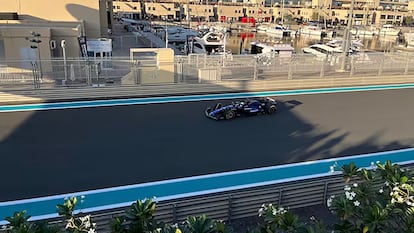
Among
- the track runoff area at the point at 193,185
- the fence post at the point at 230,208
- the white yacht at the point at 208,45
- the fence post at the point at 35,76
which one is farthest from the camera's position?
the white yacht at the point at 208,45

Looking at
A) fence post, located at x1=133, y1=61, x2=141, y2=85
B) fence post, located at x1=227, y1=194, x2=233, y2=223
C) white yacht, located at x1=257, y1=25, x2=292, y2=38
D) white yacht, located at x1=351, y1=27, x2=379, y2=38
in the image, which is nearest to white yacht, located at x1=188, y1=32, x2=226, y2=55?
fence post, located at x1=133, y1=61, x2=141, y2=85

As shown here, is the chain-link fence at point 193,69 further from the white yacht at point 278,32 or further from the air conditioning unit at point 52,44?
the white yacht at point 278,32

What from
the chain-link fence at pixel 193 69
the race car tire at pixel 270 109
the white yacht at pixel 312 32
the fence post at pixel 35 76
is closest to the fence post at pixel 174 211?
the race car tire at pixel 270 109

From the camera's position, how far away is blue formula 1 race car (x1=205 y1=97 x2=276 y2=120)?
40.5 feet

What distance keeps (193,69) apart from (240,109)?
3805mm

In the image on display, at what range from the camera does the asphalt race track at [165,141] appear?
27.7 ft

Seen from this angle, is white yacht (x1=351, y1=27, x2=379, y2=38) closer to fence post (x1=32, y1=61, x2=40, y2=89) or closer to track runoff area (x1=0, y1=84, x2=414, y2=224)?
track runoff area (x1=0, y1=84, x2=414, y2=224)

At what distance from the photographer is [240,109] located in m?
12.7

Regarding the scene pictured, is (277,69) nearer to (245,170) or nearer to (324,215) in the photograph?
(245,170)

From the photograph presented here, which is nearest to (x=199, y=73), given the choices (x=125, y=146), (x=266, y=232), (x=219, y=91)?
(x=219, y=91)

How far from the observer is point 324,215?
6.78 metres

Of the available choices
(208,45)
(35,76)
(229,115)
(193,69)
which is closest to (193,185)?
(229,115)

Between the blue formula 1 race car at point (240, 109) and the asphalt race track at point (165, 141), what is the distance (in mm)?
259

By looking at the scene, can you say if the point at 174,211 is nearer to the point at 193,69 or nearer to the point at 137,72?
the point at 137,72
